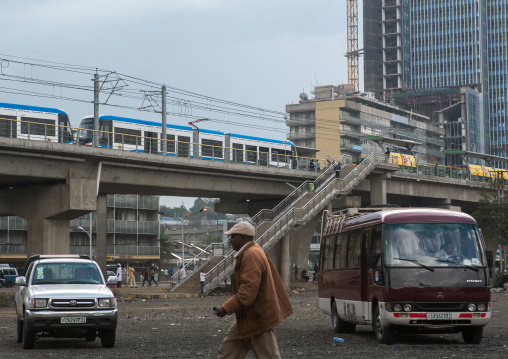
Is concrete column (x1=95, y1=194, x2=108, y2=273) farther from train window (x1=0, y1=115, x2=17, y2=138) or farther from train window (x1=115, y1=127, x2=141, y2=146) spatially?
train window (x1=0, y1=115, x2=17, y2=138)

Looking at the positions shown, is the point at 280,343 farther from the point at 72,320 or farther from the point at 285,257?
the point at 285,257

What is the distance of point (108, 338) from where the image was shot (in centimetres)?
1577

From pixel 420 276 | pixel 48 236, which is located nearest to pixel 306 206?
pixel 48 236

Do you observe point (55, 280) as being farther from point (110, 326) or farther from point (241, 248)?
point (241, 248)

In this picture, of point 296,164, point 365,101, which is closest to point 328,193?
point 296,164

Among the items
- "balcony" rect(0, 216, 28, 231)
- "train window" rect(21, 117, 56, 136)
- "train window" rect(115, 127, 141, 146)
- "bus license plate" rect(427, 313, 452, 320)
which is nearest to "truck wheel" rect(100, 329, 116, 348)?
"bus license plate" rect(427, 313, 452, 320)

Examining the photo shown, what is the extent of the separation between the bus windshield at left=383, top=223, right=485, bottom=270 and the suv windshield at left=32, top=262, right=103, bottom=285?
5796 mm

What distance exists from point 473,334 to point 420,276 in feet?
4.99

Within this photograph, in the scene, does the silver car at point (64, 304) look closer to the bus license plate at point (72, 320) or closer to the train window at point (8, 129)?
the bus license plate at point (72, 320)

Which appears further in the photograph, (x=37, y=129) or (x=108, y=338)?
(x=37, y=129)

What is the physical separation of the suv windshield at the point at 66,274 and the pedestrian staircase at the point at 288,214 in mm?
27194

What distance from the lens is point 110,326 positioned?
15539mm

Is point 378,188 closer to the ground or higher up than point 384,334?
higher up

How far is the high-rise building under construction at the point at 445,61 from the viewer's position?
181875mm
